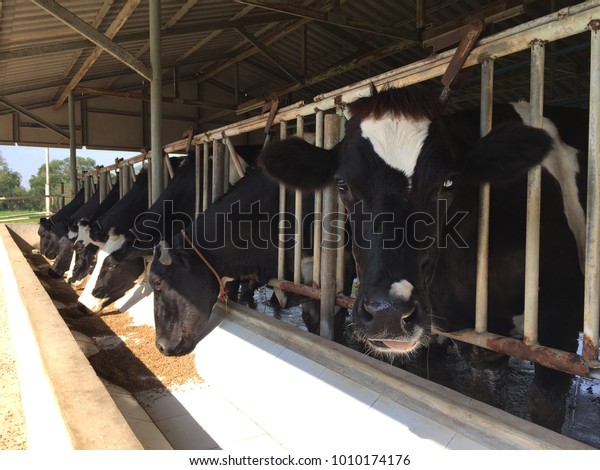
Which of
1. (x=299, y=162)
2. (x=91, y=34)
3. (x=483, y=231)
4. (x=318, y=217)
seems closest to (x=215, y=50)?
(x=91, y=34)

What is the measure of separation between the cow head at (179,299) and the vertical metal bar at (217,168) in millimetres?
989

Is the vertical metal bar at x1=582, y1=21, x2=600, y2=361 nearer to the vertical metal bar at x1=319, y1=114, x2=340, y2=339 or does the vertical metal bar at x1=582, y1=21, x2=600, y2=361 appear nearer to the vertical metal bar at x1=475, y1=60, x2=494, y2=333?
the vertical metal bar at x1=475, y1=60, x2=494, y2=333

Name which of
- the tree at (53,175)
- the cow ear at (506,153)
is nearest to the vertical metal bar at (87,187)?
the cow ear at (506,153)

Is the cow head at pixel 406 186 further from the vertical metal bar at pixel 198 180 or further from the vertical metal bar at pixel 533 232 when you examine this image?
the vertical metal bar at pixel 198 180

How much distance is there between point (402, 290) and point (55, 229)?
9.88 metres

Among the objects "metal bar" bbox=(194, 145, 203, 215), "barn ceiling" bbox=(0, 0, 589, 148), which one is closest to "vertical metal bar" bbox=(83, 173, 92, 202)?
"barn ceiling" bbox=(0, 0, 589, 148)

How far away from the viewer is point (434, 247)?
1853 mm

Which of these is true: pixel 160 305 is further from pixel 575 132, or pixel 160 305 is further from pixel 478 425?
pixel 575 132

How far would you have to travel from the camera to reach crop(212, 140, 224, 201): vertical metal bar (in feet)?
14.0

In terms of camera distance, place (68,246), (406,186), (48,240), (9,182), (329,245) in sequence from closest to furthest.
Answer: (406,186)
(329,245)
(68,246)
(48,240)
(9,182)

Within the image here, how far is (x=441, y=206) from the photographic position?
185 centimetres

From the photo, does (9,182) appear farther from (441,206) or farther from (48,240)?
(441,206)

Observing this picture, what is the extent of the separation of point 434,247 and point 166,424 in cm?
172
